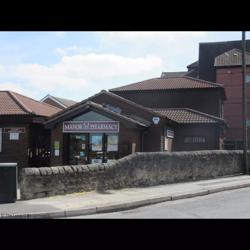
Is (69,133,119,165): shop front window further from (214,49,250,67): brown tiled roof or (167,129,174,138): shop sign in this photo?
(214,49,250,67): brown tiled roof

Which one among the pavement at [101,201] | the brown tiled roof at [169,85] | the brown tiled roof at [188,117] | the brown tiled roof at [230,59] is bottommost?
the pavement at [101,201]

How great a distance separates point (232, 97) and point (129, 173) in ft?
108

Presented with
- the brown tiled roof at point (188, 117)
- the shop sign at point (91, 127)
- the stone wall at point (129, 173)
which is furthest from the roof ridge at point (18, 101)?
the stone wall at point (129, 173)

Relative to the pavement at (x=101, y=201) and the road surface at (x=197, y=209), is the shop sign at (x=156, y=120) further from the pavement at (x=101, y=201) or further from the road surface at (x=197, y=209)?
the road surface at (x=197, y=209)

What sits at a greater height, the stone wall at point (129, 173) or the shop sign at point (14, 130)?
the shop sign at point (14, 130)

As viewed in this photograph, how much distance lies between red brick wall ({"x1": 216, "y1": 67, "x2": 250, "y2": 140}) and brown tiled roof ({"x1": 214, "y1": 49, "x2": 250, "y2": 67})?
49 cm

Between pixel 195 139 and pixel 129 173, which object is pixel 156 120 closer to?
pixel 195 139

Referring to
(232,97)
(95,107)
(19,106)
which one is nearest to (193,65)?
(232,97)

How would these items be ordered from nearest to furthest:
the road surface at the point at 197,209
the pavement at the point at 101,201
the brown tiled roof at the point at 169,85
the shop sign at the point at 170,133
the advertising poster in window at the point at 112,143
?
the road surface at the point at 197,209 → the pavement at the point at 101,201 → the advertising poster in window at the point at 112,143 → the shop sign at the point at 170,133 → the brown tiled roof at the point at 169,85

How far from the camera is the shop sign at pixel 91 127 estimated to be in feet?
82.7

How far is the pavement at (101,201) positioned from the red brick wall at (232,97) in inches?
1143

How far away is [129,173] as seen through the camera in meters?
18.5
